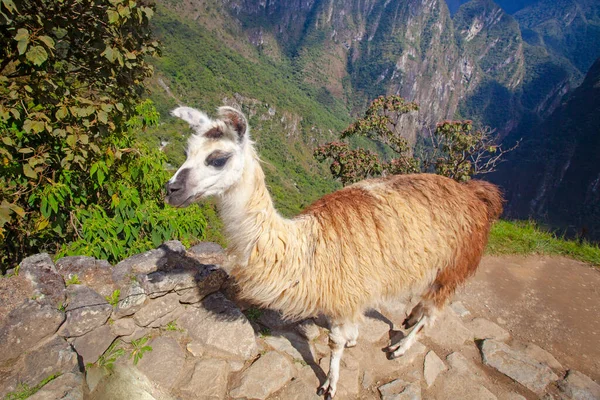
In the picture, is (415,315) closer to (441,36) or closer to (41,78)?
(41,78)

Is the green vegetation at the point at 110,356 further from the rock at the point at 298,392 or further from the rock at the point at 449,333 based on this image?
the rock at the point at 449,333

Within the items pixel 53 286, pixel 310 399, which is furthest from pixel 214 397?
pixel 53 286

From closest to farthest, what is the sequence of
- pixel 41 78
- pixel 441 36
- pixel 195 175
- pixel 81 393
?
pixel 81 393
pixel 195 175
pixel 41 78
pixel 441 36

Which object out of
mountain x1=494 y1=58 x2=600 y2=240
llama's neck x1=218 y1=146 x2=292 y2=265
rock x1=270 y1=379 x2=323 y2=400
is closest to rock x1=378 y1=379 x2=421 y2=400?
rock x1=270 y1=379 x2=323 y2=400

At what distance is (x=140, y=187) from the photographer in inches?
150

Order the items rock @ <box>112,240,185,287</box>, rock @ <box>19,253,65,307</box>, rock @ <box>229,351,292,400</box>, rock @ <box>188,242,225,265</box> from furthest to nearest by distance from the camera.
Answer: rock @ <box>188,242,225,265</box>
rock @ <box>112,240,185,287</box>
rock @ <box>229,351,292,400</box>
rock @ <box>19,253,65,307</box>

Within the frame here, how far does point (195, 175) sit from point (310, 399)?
82.7 inches

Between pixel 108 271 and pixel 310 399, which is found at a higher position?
pixel 108 271

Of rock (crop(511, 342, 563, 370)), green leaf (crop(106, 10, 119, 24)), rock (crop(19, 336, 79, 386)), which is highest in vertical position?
green leaf (crop(106, 10, 119, 24))

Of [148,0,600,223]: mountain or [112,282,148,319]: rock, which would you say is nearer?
[112,282,148,319]: rock

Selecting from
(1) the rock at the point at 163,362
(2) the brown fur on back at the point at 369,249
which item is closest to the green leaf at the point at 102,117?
(2) the brown fur on back at the point at 369,249

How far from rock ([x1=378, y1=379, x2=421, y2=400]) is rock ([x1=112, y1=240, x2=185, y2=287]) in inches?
91.2

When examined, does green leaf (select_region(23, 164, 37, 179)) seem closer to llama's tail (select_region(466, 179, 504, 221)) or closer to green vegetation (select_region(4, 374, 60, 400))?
green vegetation (select_region(4, 374, 60, 400))

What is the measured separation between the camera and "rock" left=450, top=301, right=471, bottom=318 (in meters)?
4.21
